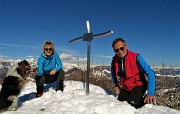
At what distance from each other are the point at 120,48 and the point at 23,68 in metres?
2.97

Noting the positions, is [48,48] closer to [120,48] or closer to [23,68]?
[23,68]

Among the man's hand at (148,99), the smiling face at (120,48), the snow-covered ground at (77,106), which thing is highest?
the smiling face at (120,48)

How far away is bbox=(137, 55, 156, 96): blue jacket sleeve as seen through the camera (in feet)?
20.5

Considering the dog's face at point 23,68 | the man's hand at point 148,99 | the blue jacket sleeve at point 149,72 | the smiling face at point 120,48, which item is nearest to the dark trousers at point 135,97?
the man's hand at point 148,99

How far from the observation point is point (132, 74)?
22.5ft

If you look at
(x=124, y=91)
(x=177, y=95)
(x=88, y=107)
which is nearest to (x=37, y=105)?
(x=88, y=107)

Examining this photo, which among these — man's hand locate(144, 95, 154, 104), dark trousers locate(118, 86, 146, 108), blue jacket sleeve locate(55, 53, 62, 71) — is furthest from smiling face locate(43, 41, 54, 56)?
man's hand locate(144, 95, 154, 104)

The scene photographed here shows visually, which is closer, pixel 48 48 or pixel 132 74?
pixel 132 74

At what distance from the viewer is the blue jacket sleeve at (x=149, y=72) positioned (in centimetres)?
625

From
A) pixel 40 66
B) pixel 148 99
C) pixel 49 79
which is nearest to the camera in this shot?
pixel 148 99

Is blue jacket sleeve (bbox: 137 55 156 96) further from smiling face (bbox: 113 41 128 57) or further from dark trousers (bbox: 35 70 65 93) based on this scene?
dark trousers (bbox: 35 70 65 93)

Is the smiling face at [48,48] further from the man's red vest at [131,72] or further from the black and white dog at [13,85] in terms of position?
the man's red vest at [131,72]

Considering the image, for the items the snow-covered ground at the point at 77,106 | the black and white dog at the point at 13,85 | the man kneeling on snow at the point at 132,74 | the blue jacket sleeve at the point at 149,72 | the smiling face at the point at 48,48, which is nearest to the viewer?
the snow-covered ground at the point at 77,106

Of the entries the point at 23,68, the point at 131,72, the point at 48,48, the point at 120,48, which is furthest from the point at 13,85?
the point at 131,72
